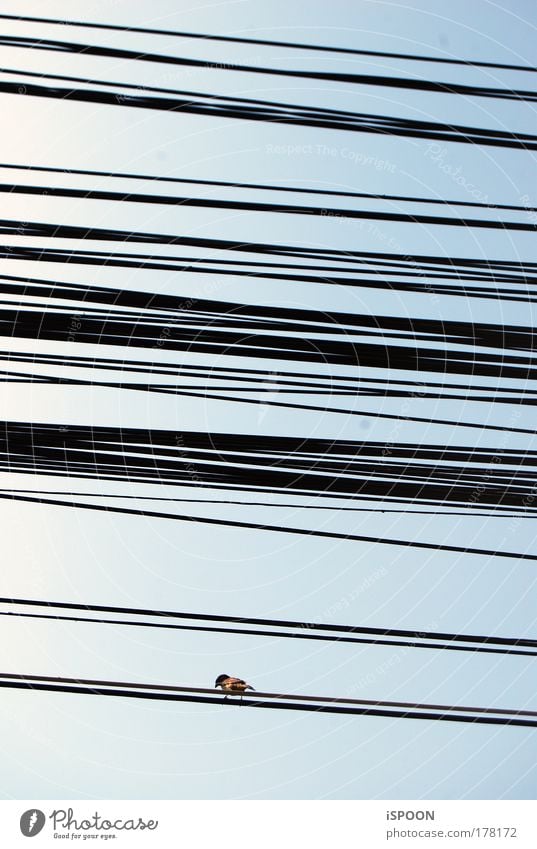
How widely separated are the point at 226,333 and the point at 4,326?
62.1 inches

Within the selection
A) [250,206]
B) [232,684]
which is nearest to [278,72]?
[250,206]

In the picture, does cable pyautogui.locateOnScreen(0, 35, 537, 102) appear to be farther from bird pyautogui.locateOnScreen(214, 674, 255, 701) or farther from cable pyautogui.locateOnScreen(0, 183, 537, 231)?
bird pyautogui.locateOnScreen(214, 674, 255, 701)

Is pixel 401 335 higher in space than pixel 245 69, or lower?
lower

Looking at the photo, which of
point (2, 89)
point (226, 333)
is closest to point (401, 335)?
point (226, 333)

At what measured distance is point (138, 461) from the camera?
220 inches

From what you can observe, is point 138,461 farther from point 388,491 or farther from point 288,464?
point 388,491

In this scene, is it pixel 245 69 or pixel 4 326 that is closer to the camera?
pixel 4 326
